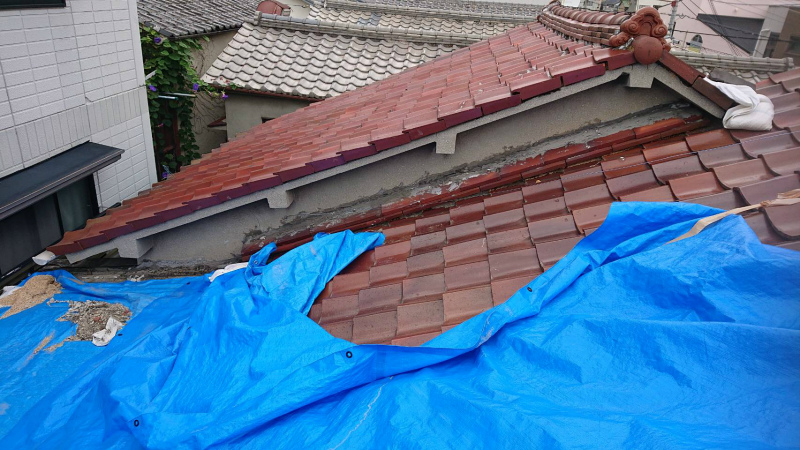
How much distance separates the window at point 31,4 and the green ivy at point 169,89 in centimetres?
355

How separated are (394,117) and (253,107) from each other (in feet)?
22.9

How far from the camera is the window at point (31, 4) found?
16.8 ft

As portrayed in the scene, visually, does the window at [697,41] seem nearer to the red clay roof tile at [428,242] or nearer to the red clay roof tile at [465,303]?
the red clay roof tile at [428,242]

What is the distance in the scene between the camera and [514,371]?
8.75ft

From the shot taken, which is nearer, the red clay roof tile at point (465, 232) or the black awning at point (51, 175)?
the red clay roof tile at point (465, 232)

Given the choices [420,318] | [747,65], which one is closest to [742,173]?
[420,318]

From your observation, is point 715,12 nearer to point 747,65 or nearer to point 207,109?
point 747,65

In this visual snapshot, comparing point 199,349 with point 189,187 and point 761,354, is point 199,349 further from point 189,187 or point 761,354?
point 761,354

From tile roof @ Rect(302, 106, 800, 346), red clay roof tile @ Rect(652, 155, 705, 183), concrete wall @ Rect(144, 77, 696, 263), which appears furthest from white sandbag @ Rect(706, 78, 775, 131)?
red clay roof tile @ Rect(652, 155, 705, 183)


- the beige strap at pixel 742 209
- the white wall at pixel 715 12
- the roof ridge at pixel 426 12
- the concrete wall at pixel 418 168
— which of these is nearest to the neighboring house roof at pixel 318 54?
the roof ridge at pixel 426 12

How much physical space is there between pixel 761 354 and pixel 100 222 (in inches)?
241

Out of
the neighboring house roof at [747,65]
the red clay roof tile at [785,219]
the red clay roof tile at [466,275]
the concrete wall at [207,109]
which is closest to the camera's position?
the red clay roof tile at [785,219]

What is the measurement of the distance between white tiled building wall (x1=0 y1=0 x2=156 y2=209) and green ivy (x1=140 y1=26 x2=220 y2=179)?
2.10m

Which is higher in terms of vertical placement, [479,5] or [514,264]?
[514,264]
